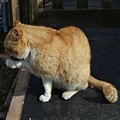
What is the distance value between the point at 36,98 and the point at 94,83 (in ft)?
1.39

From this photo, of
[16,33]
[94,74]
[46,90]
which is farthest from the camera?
[94,74]

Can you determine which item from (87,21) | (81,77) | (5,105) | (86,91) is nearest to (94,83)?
(86,91)

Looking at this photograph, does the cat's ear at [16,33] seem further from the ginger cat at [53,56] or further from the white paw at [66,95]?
the white paw at [66,95]

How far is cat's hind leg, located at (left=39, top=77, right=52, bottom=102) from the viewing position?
1.87 metres

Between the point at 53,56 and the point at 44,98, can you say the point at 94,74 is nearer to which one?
the point at 44,98

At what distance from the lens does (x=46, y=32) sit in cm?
176

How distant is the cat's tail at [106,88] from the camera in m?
1.89

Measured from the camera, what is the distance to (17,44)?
1642mm

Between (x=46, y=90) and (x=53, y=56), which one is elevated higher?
(x=53, y=56)

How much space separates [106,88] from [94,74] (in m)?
0.34

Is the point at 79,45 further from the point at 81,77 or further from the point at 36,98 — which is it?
the point at 36,98

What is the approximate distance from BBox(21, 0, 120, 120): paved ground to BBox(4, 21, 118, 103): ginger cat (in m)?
0.06

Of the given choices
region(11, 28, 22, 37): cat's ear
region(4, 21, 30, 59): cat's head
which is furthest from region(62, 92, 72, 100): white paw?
region(11, 28, 22, 37): cat's ear

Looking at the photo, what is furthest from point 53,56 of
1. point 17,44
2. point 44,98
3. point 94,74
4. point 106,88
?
point 94,74
